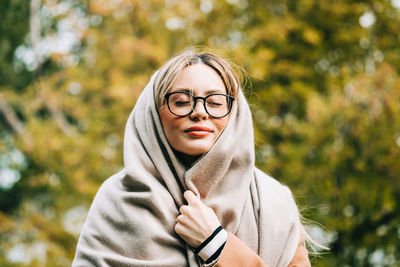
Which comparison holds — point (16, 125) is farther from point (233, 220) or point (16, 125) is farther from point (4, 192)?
point (233, 220)

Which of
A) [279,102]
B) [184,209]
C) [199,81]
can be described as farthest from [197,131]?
[279,102]

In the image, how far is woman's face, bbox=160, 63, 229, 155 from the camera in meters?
1.92

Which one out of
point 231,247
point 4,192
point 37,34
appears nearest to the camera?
point 231,247

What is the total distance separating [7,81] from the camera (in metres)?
12.4

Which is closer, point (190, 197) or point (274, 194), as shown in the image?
point (190, 197)

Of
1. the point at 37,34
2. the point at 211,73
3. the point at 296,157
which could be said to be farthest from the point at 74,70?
the point at 211,73

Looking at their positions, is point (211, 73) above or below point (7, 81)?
above

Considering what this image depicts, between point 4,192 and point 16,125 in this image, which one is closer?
point 16,125

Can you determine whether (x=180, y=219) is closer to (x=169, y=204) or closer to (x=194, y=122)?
(x=169, y=204)

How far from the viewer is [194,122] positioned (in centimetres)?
192

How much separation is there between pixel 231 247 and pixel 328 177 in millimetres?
3940

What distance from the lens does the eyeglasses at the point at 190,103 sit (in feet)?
6.32

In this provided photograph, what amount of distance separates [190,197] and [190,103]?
1.18 ft

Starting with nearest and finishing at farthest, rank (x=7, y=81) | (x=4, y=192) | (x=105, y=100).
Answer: (x=105, y=100) < (x=7, y=81) < (x=4, y=192)
